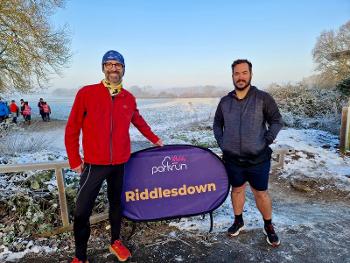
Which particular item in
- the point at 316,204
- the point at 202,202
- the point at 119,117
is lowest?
the point at 316,204

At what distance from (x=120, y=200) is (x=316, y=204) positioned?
3749 mm

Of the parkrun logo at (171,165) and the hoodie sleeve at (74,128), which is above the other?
the hoodie sleeve at (74,128)

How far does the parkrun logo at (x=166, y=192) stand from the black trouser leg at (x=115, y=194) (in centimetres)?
19

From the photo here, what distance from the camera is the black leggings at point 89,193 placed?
318cm

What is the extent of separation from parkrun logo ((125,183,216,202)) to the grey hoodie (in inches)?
22.0

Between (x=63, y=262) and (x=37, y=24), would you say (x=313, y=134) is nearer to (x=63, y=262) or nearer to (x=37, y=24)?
(x=63, y=262)

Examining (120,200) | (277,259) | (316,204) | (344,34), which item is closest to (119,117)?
(120,200)

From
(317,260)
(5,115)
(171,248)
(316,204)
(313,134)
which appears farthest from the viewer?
(5,115)

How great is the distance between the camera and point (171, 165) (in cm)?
383

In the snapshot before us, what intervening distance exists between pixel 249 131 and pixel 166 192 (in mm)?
1193

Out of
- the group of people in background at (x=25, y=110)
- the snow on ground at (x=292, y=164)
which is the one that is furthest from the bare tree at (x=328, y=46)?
the group of people in background at (x=25, y=110)

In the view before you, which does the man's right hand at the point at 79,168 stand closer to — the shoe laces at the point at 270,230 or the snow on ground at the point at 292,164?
the snow on ground at the point at 292,164

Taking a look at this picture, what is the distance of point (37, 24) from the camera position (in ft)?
54.1

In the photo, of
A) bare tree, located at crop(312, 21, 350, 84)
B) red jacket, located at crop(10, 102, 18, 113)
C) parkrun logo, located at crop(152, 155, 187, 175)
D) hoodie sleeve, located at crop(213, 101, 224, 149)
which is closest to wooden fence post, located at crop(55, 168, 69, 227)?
parkrun logo, located at crop(152, 155, 187, 175)
